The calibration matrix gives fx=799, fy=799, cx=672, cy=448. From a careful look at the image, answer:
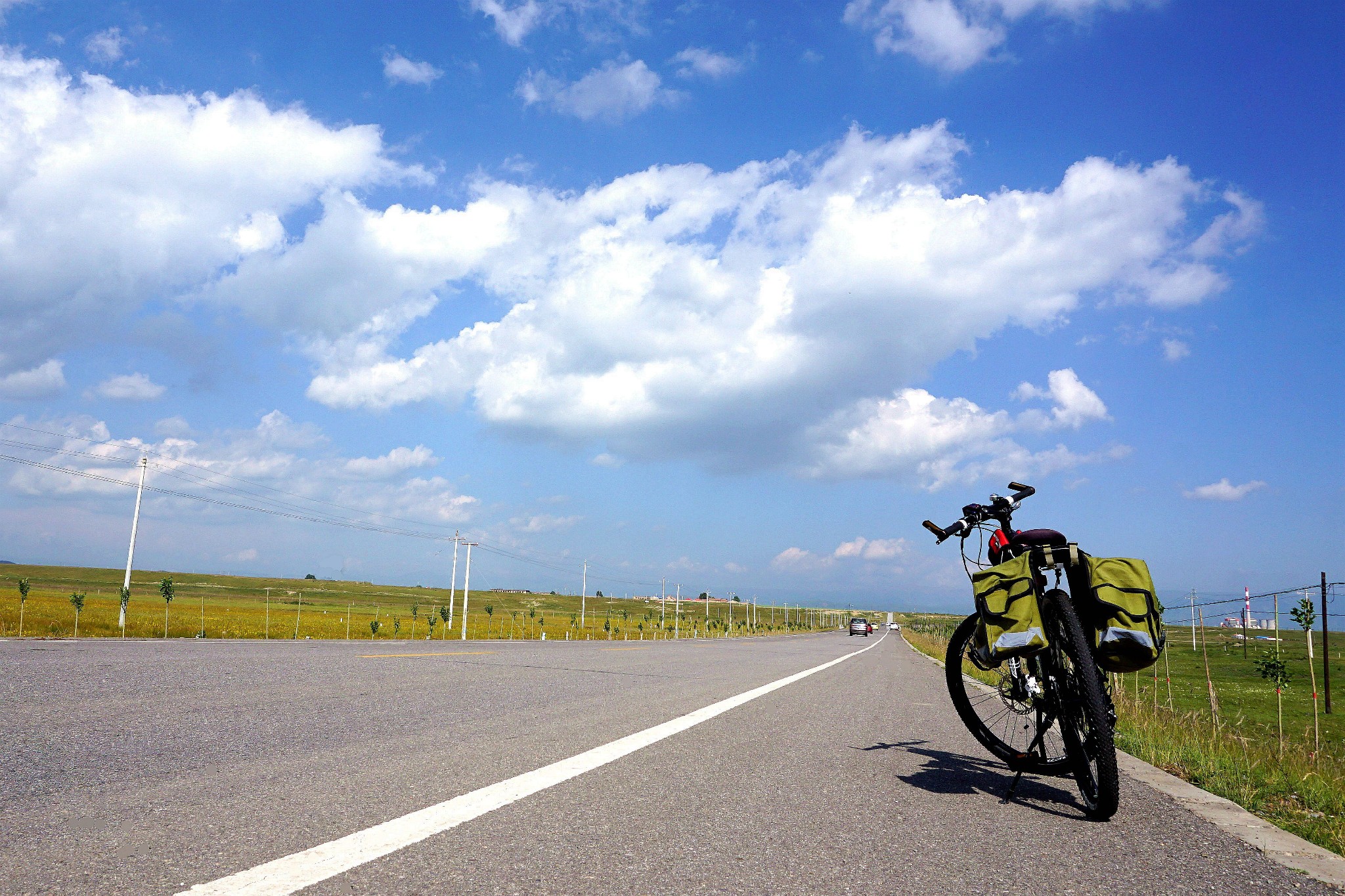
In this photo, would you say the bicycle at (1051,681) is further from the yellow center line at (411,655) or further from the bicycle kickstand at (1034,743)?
the yellow center line at (411,655)

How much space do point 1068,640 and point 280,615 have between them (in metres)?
89.5

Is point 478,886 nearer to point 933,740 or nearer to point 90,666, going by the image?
point 933,740

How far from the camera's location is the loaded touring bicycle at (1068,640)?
3.95m

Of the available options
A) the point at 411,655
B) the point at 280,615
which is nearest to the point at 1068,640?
Answer: the point at 411,655

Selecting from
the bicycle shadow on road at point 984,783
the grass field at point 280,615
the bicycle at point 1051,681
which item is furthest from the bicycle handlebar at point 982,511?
the grass field at point 280,615

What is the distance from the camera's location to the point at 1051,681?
4422 millimetres

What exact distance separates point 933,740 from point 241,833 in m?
5.50

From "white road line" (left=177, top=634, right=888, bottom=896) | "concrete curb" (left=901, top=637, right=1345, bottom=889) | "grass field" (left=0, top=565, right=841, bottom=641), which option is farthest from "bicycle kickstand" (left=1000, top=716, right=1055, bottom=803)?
"grass field" (left=0, top=565, right=841, bottom=641)

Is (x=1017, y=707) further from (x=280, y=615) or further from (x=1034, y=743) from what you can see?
(x=280, y=615)

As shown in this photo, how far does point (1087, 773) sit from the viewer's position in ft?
13.8

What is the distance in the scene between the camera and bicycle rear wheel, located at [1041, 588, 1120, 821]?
155 inches

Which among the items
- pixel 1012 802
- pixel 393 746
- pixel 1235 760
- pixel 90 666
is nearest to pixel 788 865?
pixel 1012 802

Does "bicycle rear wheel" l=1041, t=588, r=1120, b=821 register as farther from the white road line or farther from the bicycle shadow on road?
the white road line

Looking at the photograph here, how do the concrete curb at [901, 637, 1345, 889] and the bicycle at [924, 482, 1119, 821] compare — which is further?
the bicycle at [924, 482, 1119, 821]
